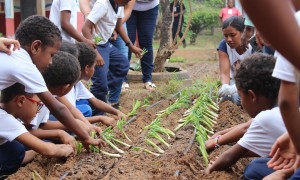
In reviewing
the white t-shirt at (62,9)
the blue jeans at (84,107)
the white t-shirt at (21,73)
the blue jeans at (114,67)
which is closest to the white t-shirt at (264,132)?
the white t-shirt at (21,73)

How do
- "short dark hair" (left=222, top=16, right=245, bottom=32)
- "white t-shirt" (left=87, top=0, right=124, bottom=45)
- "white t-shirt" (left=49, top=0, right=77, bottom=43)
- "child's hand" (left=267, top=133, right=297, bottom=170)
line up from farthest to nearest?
"white t-shirt" (left=87, top=0, right=124, bottom=45) → "short dark hair" (left=222, top=16, right=245, bottom=32) → "white t-shirt" (left=49, top=0, right=77, bottom=43) → "child's hand" (left=267, top=133, right=297, bottom=170)

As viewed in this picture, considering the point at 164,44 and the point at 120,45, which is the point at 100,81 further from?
the point at 164,44

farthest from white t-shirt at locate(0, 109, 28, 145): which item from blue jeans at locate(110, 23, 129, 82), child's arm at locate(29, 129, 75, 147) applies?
blue jeans at locate(110, 23, 129, 82)

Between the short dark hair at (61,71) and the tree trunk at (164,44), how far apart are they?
544 cm

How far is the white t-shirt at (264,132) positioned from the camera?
113 inches

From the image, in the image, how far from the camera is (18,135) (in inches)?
134

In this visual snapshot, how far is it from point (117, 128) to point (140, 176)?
4.14 feet

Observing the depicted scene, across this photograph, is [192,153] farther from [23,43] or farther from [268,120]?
[23,43]

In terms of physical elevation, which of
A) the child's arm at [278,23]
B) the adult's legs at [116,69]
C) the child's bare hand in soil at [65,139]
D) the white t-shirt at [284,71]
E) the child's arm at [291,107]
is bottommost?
the adult's legs at [116,69]

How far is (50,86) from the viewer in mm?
4082

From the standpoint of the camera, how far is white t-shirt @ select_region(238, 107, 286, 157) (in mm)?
2881

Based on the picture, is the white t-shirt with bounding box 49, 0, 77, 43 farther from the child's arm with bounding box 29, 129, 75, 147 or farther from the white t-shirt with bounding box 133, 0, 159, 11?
the child's arm with bounding box 29, 129, 75, 147

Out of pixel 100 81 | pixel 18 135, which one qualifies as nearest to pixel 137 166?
pixel 18 135

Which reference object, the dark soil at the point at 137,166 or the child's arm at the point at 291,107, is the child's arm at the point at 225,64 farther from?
the child's arm at the point at 291,107
